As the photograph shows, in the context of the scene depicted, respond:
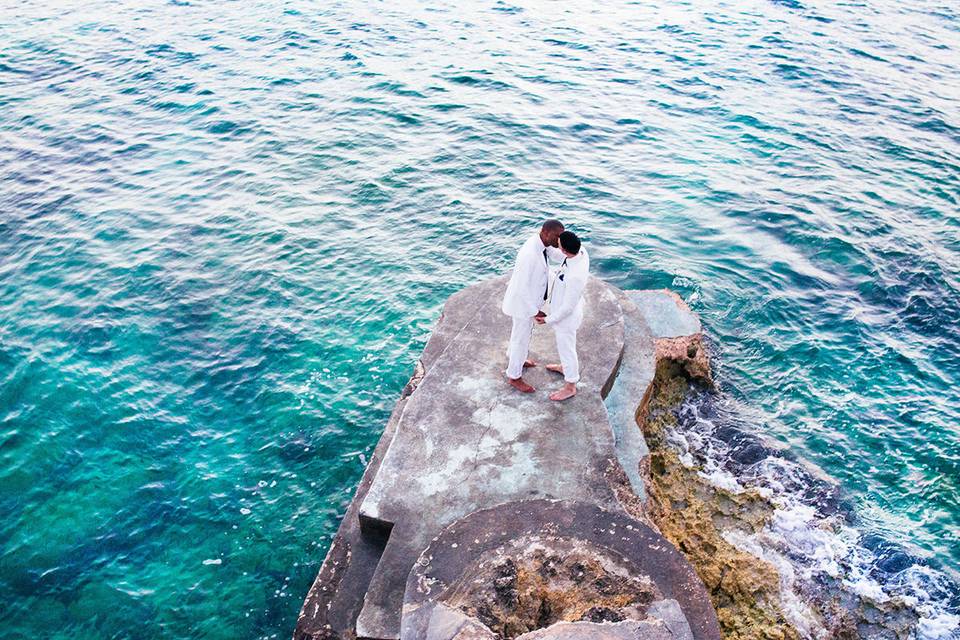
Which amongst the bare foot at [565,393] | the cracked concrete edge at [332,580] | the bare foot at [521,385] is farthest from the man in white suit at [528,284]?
the cracked concrete edge at [332,580]

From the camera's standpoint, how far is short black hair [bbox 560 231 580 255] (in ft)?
→ 20.5

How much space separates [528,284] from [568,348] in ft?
2.81

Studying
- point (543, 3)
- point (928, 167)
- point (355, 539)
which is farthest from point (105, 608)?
point (543, 3)

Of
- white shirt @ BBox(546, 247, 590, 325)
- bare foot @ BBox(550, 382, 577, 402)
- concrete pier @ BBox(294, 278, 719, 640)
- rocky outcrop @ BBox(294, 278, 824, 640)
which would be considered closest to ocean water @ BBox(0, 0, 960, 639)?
rocky outcrop @ BBox(294, 278, 824, 640)

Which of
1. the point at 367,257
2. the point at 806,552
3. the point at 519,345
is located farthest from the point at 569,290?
the point at 367,257

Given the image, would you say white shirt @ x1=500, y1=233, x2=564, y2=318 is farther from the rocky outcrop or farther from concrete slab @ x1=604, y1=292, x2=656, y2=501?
concrete slab @ x1=604, y1=292, x2=656, y2=501

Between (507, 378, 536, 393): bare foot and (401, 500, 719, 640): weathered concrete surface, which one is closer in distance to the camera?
(401, 500, 719, 640): weathered concrete surface

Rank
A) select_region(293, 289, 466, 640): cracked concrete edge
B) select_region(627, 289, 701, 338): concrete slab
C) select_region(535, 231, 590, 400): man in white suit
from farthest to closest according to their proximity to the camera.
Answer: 1. select_region(627, 289, 701, 338): concrete slab
2. select_region(535, 231, 590, 400): man in white suit
3. select_region(293, 289, 466, 640): cracked concrete edge

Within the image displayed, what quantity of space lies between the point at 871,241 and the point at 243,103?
49.0ft

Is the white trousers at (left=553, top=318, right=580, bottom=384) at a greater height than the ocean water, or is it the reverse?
the white trousers at (left=553, top=318, right=580, bottom=384)

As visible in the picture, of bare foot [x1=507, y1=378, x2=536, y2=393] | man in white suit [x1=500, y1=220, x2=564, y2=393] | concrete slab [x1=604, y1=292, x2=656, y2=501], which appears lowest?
concrete slab [x1=604, y1=292, x2=656, y2=501]

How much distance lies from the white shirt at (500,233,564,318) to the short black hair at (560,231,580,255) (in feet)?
0.88

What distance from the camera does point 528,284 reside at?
657cm

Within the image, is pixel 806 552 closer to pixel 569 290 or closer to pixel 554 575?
pixel 554 575
